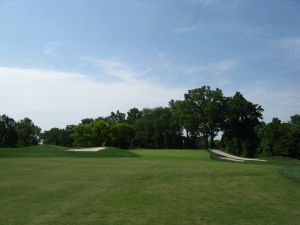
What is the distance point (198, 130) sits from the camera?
8338 cm

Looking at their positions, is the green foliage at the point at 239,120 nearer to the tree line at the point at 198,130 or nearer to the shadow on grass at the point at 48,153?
the tree line at the point at 198,130

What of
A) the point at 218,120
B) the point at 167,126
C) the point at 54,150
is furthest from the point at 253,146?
the point at 54,150

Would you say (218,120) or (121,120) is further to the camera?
(121,120)

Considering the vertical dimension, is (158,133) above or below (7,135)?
above

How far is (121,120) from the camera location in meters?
130

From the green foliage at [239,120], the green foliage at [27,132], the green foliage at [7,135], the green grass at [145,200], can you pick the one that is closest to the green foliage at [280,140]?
the green foliage at [239,120]

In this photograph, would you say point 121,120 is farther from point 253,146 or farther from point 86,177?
point 86,177

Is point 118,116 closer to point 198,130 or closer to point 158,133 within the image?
point 158,133

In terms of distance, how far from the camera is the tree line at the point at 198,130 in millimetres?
66625

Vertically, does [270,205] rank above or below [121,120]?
below

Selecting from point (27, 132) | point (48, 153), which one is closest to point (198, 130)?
point (48, 153)

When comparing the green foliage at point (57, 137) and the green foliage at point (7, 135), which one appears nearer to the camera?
the green foliage at point (7, 135)

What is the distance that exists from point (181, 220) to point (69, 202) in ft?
10.9

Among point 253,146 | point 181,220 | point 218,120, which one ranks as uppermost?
point 218,120
